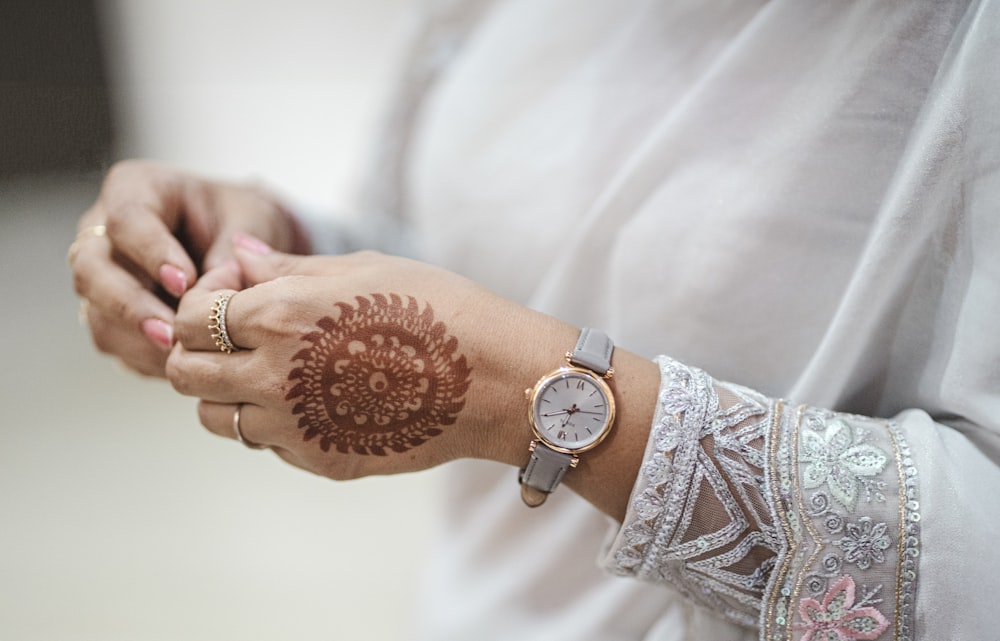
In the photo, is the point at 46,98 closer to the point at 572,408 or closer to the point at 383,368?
the point at 383,368

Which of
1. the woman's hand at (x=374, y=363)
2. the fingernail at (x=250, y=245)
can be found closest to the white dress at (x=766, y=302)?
the woman's hand at (x=374, y=363)

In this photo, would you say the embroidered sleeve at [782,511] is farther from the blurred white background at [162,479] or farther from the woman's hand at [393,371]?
the blurred white background at [162,479]

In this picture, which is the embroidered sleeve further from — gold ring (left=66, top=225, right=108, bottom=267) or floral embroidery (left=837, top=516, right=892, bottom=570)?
gold ring (left=66, top=225, right=108, bottom=267)

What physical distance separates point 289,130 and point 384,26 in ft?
1.15

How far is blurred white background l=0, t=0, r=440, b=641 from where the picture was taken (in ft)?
2.81

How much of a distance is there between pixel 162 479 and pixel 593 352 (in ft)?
2.81

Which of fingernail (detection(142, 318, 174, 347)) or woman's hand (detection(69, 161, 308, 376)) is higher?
woman's hand (detection(69, 161, 308, 376))

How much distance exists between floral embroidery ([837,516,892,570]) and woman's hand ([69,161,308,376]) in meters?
0.65

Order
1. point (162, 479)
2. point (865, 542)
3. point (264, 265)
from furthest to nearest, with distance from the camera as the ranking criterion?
point (162, 479)
point (264, 265)
point (865, 542)

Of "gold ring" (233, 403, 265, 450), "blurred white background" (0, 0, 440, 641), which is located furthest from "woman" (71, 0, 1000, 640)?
"blurred white background" (0, 0, 440, 641)

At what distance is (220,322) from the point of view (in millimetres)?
564

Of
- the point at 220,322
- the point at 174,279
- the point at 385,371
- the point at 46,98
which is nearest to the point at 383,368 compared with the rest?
the point at 385,371

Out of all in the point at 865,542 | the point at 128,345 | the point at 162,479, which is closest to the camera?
the point at 865,542

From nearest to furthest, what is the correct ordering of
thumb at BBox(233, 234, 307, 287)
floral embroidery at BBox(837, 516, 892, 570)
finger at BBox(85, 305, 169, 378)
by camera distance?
floral embroidery at BBox(837, 516, 892, 570), thumb at BBox(233, 234, 307, 287), finger at BBox(85, 305, 169, 378)
